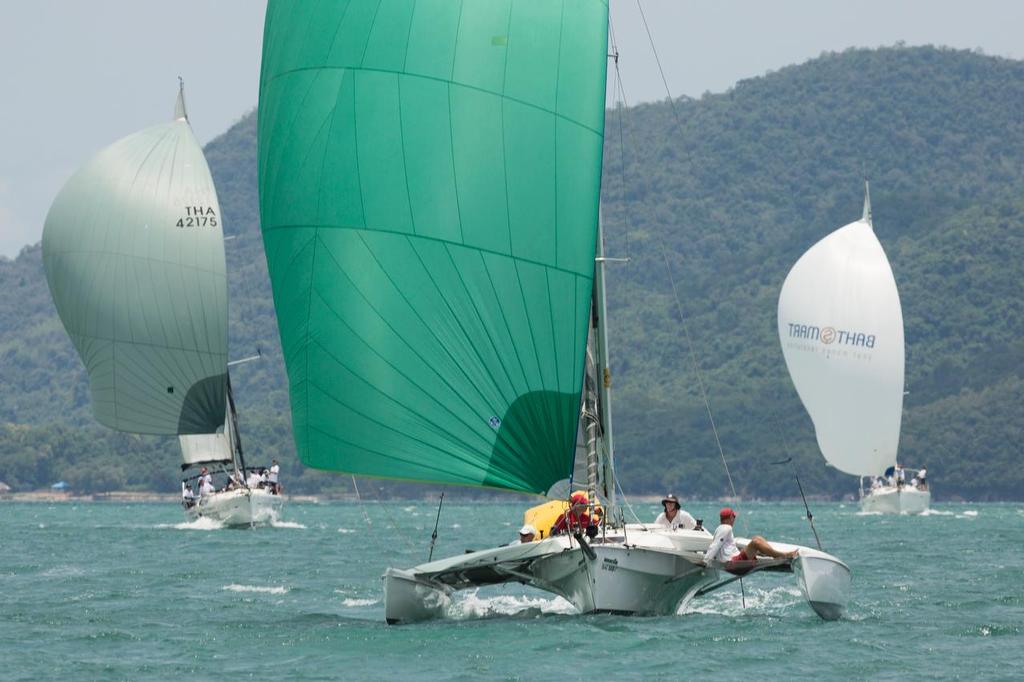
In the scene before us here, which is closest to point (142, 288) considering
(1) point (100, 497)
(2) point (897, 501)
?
(2) point (897, 501)

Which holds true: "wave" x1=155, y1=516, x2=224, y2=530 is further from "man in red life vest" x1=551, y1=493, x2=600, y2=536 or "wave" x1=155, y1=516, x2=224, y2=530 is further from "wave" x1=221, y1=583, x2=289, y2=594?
"man in red life vest" x1=551, y1=493, x2=600, y2=536

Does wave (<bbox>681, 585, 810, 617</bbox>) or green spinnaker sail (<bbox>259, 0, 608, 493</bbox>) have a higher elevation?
green spinnaker sail (<bbox>259, 0, 608, 493</bbox>)

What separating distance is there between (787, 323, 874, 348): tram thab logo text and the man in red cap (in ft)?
126

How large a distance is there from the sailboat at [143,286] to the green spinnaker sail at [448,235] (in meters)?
27.1

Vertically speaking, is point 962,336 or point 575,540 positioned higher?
point 962,336

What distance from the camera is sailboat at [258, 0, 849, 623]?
18484mm

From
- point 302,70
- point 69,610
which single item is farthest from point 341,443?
point 69,610

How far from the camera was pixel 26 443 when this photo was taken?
152500mm

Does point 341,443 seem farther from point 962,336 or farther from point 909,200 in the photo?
point 909,200

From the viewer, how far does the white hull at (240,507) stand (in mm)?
50094

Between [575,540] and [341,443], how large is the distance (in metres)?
2.42

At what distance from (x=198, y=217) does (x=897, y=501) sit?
96.9ft

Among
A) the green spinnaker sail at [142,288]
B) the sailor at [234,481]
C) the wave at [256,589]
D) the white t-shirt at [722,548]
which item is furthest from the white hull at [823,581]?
the sailor at [234,481]

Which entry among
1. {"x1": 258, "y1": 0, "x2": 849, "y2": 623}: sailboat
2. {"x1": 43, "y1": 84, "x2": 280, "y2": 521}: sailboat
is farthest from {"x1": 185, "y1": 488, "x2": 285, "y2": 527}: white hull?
{"x1": 258, "y1": 0, "x2": 849, "y2": 623}: sailboat
